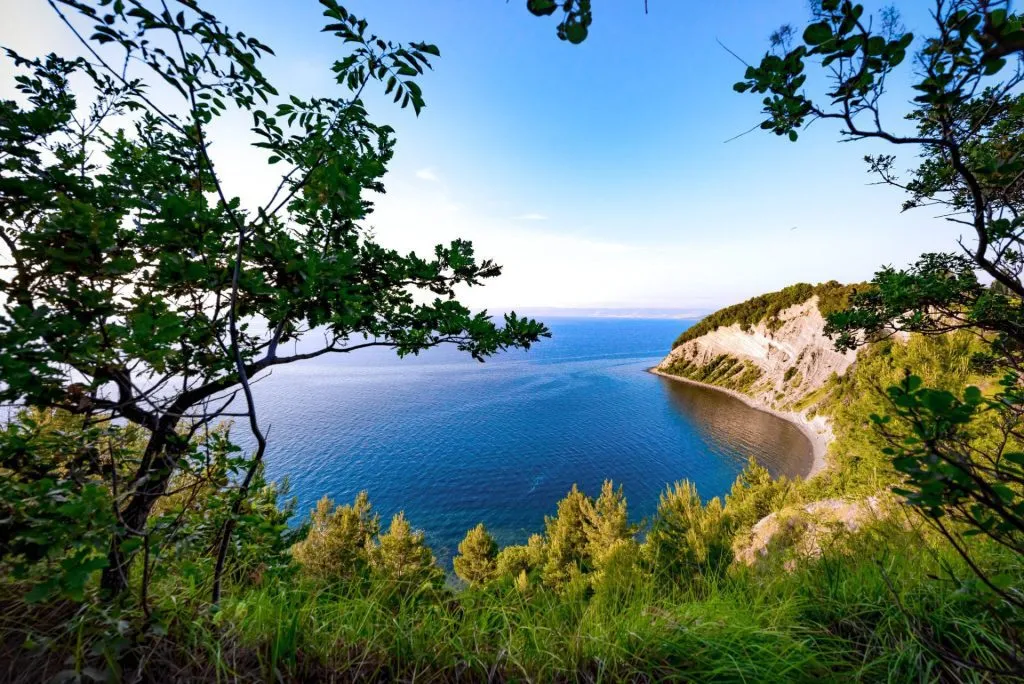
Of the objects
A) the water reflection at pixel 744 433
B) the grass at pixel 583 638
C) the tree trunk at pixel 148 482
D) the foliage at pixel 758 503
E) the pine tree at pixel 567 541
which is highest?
the tree trunk at pixel 148 482

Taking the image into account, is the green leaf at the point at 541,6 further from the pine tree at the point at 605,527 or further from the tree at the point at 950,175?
the pine tree at the point at 605,527

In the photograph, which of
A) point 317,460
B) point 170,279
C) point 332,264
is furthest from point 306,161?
point 317,460

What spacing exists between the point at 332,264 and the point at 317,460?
49.2 m

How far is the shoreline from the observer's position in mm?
38522

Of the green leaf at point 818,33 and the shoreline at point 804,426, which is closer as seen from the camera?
the green leaf at point 818,33

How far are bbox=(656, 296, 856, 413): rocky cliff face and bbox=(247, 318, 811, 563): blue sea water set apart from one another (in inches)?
196

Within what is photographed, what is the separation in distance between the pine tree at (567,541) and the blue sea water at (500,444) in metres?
10.1

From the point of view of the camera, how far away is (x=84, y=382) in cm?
243

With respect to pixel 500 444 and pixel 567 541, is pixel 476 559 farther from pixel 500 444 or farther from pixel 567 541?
pixel 500 444

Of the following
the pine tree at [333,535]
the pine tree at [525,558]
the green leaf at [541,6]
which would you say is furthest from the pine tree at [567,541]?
the green leaf at [541,6]

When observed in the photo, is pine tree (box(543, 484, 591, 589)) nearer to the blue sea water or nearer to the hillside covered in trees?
the blue sea water

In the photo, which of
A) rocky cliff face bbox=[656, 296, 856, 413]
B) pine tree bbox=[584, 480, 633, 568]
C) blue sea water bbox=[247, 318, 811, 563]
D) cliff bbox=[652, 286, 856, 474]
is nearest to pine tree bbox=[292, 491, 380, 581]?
blue sea water bbox=[247, 318, 811, 563]

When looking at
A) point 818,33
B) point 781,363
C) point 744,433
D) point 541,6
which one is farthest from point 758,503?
point 781,363

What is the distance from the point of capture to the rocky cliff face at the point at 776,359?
54.8m
